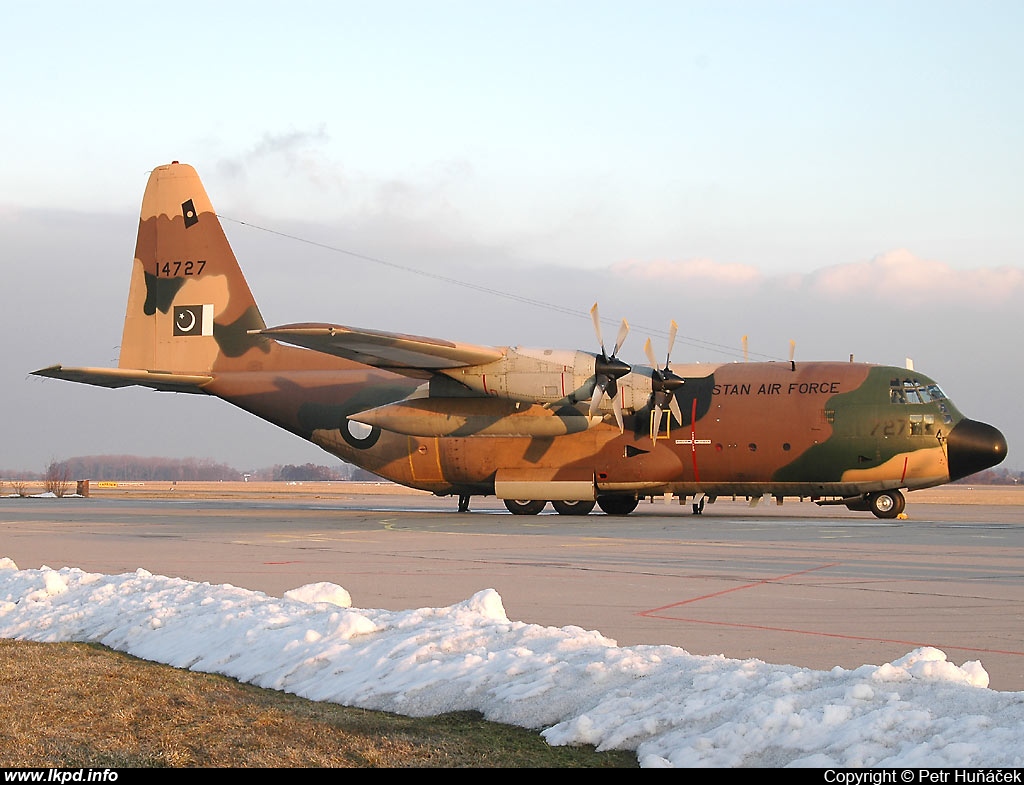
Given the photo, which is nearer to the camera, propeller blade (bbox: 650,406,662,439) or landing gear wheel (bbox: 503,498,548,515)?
propeller blade (bbox: 650,406,662,439)

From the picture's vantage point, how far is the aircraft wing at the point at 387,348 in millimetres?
24188

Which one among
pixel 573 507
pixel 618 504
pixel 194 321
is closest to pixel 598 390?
pixel 618 504

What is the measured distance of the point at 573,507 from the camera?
31.4 metres

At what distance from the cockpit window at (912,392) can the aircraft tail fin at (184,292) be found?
18221 millimetres

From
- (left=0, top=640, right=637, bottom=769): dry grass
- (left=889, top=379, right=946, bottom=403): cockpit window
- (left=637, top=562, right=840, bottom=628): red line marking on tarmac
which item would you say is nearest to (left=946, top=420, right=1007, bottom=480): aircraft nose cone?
(left=889, top=379, right=946, bottom=403): cockpit window

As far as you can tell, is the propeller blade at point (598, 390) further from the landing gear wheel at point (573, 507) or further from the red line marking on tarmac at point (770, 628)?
the red line marking on tarmac at point (770, 628)

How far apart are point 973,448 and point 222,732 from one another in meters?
25.1

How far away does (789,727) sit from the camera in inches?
195

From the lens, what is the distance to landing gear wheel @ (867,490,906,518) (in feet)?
92.4

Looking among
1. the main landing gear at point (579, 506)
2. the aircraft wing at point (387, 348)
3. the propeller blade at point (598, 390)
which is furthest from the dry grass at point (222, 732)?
the main landing gear at point (579, 506)

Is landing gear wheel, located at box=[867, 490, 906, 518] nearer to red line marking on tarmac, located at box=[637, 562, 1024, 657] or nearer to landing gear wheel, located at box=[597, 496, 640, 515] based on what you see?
landing gear wheel, located at box=[597, 496, 640, 515]

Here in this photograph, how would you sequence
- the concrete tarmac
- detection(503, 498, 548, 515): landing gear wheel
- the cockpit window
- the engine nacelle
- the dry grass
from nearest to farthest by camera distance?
the dry grass < the concrete tarmac < the engine nacelle < the cockpit window < detection(503, 498, 548, 515): landing gear wheel

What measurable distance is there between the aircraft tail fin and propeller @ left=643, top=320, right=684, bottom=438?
39.5 ft

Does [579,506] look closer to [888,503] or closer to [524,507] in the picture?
[524,507]
